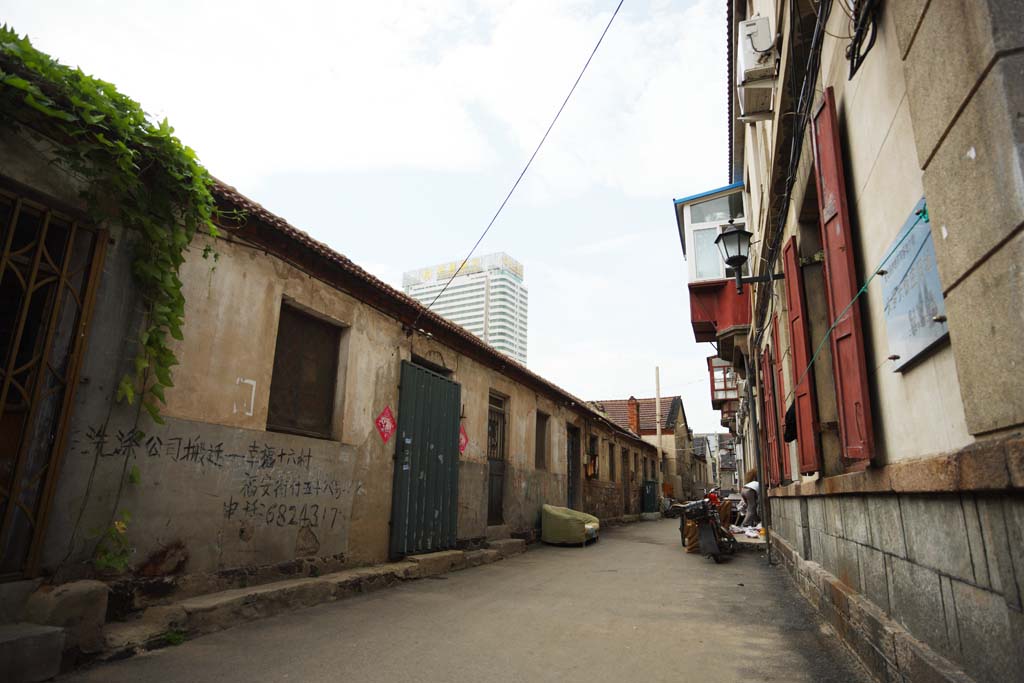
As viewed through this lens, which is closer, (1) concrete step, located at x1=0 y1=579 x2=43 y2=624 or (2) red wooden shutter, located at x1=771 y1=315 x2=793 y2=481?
(1) concrete step, located at x1=0 y1=579 x2=43 y2=624

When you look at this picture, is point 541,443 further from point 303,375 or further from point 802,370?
point 802,370

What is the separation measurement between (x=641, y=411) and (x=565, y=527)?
24.3 meters

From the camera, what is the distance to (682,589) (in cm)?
754

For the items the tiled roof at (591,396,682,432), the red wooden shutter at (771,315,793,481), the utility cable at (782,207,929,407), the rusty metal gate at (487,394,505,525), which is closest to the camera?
the utility cable at (782,207,929,407)

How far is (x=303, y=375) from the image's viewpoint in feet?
23.2

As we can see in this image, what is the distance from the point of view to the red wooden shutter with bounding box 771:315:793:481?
8.91m

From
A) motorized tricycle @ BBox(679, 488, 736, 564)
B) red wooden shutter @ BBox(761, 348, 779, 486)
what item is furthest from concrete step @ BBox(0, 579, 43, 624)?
red wooden shutter @ BBox(761, 348, 779, 486)

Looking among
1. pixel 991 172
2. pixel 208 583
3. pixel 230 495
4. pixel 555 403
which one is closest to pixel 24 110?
pixel 230 495

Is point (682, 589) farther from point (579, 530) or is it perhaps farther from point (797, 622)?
point (579, 530)

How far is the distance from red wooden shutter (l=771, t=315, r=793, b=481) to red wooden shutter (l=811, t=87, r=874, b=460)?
4.81 m

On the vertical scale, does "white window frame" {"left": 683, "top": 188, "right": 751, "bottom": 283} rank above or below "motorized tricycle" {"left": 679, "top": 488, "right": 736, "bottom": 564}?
above

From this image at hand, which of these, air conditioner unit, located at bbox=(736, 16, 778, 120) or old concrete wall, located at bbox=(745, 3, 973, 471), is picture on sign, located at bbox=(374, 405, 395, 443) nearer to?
old concrete wall, located at bbox=(745, 3, 973, 471)

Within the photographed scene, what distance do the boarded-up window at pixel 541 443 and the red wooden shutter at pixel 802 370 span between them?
922 centimetres

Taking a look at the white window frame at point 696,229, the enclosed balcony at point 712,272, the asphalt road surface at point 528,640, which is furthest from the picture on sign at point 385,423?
the white window frame at point 696,229
